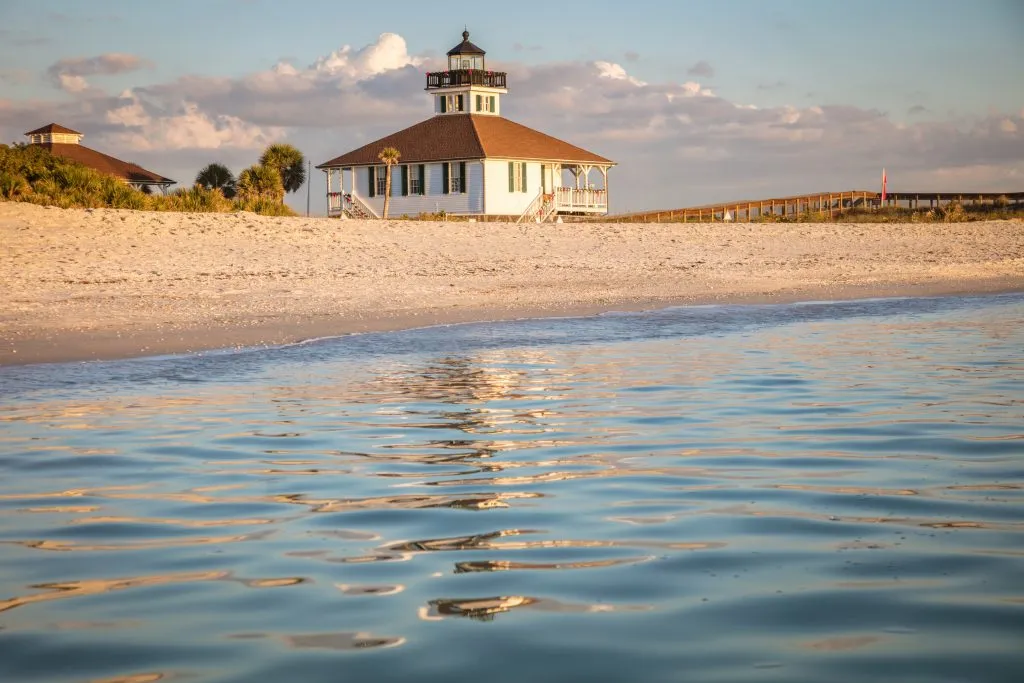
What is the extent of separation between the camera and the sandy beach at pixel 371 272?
16188 mm

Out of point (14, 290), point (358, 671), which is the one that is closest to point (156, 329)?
point (14, 290)

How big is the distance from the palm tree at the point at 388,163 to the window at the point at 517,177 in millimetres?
5334

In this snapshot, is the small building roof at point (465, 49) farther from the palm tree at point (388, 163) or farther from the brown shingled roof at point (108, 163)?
the brown shingled roof at point (108, 163)

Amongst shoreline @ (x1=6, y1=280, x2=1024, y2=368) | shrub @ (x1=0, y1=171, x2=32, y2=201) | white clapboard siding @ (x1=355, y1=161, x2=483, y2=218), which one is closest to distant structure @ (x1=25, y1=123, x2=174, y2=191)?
white clapboard siding @ (x1=355, y1=161, x2=483, y2=218)

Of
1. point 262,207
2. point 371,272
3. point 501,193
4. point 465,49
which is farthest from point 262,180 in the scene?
point 371,272

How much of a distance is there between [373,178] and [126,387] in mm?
49177

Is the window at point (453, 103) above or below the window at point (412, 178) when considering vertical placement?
above

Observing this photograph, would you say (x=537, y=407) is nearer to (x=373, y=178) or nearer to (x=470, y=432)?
(x=470, y=432)

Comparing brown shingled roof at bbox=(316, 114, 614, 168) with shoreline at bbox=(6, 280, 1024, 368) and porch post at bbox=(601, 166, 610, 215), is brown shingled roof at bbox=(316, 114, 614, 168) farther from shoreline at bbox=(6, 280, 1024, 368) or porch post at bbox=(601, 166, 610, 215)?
shoreline at bbox=(6, 280, 1024, 368)

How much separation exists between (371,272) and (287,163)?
46.2 meters

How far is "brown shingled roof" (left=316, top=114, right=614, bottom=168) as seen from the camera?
57.1m

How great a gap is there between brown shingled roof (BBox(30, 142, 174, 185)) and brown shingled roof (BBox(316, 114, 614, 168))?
30.1 feet

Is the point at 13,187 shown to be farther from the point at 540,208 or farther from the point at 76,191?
the point at 540,208

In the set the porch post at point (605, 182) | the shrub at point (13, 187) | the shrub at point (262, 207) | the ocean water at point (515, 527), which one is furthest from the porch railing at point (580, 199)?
the ocean water at point (515, 527)
